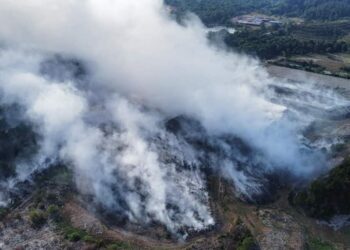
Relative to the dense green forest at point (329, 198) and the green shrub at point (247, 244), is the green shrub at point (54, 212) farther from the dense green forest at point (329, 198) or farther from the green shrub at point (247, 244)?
the dense green forest at point (329, 198)

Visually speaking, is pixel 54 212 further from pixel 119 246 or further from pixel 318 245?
pixel 318 245

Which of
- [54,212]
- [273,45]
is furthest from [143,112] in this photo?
[273,45]

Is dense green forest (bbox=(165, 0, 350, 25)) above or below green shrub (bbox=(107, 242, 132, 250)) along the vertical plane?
above

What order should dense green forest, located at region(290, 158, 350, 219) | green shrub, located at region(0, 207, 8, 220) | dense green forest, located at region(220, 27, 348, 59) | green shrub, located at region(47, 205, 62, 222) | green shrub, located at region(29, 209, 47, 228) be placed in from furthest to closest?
dense green forest, located at region(220, 27, 348, 59)
dense green forest, located at region(290, 158, 350, 219)
green shrub, located at region(0, 207, 8, 220)
green shrub, located at region(47, 205, 62, 222)
green shrub, located at region(29, 209, 47, 228)

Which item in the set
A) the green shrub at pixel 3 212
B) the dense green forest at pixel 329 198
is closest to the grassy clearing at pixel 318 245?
the dense green forest at pixel 329 198

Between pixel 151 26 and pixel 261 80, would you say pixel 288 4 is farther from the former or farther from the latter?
pixel 151 26

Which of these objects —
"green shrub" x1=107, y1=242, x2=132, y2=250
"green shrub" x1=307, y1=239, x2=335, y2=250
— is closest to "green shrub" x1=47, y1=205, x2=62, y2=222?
"green shrub" x1=107, y1=242, x2=132, y2=250

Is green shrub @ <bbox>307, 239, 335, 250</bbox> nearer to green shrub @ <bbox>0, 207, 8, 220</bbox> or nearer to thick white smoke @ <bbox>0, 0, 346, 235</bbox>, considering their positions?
thick white smoke @ <bbox>0, 0, 346, 235</bbox>

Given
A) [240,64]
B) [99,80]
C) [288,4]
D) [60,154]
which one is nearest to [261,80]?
[240,64]
